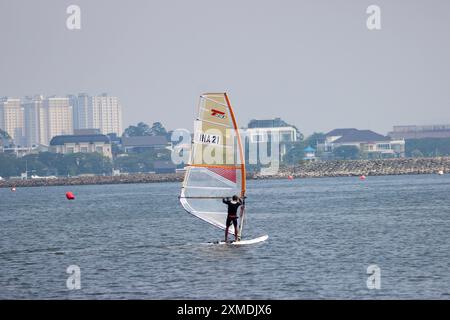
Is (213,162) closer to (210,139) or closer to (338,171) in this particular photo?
(210,139)

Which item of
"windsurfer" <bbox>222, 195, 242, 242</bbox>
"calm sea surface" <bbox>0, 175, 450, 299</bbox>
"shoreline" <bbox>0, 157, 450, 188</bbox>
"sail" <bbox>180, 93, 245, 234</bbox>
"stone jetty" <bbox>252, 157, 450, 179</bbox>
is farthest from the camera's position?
"shoreline" <bbox>0, 157, 450, 188</bbox>

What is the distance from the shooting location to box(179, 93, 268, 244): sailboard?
35.3m

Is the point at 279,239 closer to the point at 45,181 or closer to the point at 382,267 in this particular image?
the point at 382,267

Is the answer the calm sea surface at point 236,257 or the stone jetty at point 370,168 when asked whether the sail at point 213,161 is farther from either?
the stone jetty at point 370,168

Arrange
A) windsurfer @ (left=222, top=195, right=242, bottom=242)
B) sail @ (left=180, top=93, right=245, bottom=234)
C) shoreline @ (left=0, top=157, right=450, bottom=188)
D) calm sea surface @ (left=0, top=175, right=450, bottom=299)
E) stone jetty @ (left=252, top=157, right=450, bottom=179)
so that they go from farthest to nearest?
shoreline @ (left=0, top=157, right=450, bottom=188), stone jetty @ (left=252, top=157, right=450, bottom=179), sail @ (left=180, top=93, right=245, bottom=234), windsurfer @ (left=222, top=195, right=242, bottom=242), calm sea surface @ (left=0, top=175, right=450, bottom=299)

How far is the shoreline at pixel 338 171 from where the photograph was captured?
167525 mm

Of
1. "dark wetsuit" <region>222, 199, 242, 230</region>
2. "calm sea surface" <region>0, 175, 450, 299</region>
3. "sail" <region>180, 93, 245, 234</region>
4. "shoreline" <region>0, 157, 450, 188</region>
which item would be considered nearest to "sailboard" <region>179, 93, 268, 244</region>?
"sail" <region>180, 93, 245, 234</region>

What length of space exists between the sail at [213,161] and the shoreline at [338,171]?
131 meters

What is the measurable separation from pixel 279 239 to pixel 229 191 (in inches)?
236

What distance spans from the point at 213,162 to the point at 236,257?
367 cm

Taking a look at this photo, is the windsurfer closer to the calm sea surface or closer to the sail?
the sail

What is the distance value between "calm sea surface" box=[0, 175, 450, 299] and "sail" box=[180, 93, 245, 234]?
1814 mm

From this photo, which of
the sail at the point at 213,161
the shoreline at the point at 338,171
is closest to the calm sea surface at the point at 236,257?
the sail at the point at 213,161
